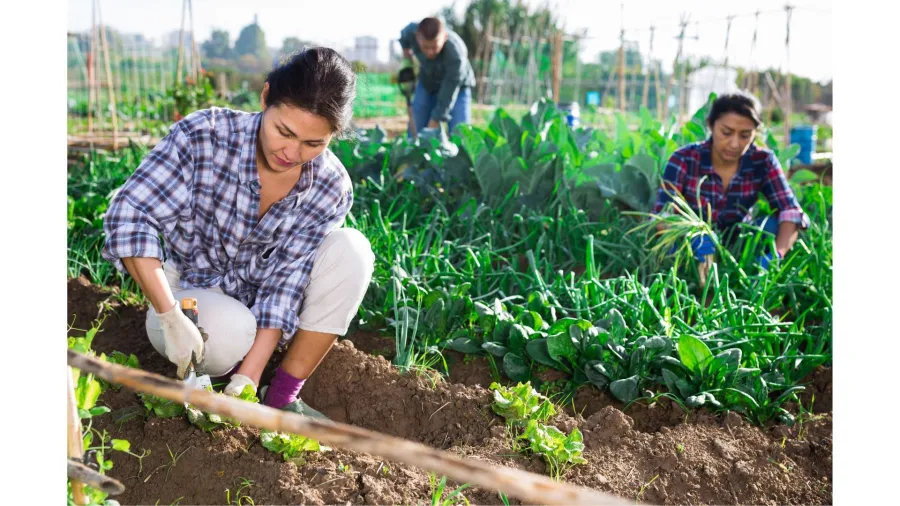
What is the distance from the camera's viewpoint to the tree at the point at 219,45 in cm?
2211

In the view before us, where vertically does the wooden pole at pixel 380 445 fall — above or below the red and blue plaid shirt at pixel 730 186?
below

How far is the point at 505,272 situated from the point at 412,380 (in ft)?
2.04

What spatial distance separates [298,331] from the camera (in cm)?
167

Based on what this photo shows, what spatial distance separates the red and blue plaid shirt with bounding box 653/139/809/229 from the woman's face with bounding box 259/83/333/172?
4.55 feet

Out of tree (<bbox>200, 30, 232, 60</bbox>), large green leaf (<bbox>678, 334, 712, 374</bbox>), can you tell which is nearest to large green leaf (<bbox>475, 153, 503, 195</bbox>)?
large green leaf (<bbox>678, 334, 712, 374</bbox>)

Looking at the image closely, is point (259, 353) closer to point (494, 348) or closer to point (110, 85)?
point (494, 348)

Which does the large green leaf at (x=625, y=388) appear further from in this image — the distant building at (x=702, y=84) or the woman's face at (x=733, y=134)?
the distant building at (x=702, y=84)

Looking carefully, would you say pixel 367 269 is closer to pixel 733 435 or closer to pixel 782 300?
pixel 733 435

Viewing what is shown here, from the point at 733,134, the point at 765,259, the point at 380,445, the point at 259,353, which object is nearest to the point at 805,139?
the point at 733,134

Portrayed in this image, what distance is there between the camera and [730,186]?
262 centimetres

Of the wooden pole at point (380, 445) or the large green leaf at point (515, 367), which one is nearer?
the wooden pole at point (380, 445)

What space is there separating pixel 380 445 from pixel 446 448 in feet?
2.80

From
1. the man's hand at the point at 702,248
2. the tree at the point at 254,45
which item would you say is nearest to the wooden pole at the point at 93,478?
the man's hand at the point at 702,248

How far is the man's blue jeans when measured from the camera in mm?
4546
